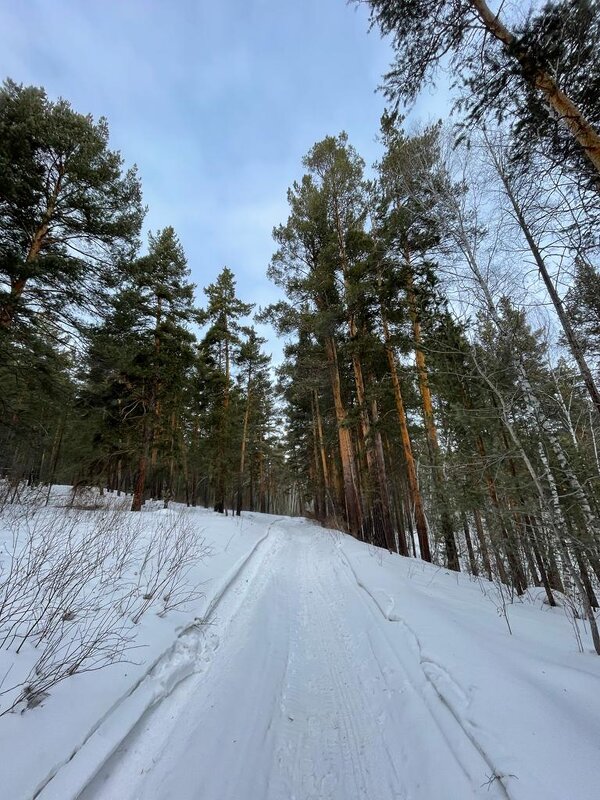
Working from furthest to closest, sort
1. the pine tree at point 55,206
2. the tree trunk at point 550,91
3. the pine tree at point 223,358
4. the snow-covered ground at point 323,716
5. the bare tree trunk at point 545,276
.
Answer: the pine tree at point 223,358
the pine tree at point 55,206
the bare tree trunk at point 545,276
the tree trunk at point 550,91
the snow-covered ground at point 323,716

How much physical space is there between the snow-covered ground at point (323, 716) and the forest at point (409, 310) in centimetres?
151

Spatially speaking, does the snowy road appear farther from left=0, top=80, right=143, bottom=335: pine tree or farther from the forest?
left=0, top=80, right=143, bottom=335: pine tree

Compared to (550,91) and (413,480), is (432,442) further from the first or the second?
(550,91)

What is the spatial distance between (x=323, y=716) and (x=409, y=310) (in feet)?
28.8

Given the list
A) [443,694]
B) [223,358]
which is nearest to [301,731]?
[443,694]

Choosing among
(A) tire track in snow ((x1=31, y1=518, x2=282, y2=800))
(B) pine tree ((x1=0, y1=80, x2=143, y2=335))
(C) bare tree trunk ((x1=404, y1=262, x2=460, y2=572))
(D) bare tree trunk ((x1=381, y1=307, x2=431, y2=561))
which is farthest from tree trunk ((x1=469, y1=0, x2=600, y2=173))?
(B) pine tree ((x1=0, y1=80, x2=143, y2=335))

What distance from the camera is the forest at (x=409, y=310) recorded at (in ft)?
13.4

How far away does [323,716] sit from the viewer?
2.46 metres

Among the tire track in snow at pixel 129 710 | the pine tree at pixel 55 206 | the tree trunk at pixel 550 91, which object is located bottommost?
the tire track in snow at pixel 129 710

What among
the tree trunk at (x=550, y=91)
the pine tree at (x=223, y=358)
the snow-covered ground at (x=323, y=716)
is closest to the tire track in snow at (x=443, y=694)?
the snow-covered ground at (x=323, y=716)

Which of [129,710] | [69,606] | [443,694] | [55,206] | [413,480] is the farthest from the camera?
[413,480]

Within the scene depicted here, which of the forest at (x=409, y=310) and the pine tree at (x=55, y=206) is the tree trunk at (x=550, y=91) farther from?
the pine tree at (x=55, y=206)

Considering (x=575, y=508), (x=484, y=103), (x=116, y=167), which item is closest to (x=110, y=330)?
(x=116, y=167)

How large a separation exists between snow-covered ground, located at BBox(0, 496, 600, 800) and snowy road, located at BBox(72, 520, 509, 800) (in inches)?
0.4
